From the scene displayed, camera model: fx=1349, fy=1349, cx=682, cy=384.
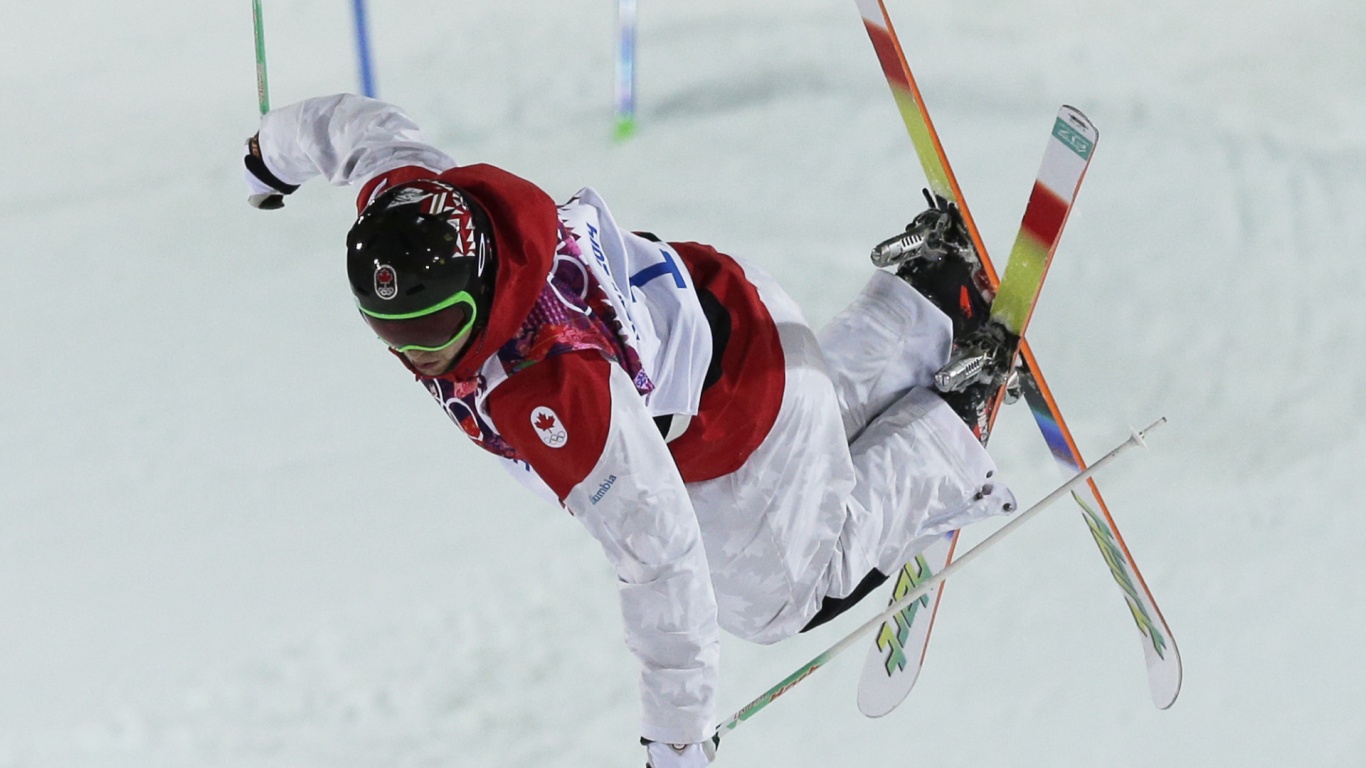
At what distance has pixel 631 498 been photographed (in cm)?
210

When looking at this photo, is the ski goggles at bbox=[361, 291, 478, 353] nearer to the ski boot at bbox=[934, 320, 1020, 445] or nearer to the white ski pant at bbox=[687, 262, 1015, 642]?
the white ski pant at bbox=[687, 262, 1015, 642]

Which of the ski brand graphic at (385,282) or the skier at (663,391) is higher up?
the ski brand graphic at (385,282)

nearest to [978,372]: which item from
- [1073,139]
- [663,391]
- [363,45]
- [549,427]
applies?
[1073,139]

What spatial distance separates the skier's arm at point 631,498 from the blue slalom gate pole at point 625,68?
2088 millimetres

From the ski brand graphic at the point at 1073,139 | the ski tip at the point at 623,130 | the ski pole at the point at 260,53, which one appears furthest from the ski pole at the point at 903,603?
the ski tip at the point at 623,130

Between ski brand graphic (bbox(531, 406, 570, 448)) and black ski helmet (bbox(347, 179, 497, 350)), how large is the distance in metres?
0.16

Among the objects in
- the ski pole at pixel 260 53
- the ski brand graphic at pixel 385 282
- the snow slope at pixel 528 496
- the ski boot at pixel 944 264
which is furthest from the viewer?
the snow slope at pixel 528 496

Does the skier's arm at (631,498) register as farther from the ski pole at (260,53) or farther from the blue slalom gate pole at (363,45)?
the blue slalom gate pole at (363,45)

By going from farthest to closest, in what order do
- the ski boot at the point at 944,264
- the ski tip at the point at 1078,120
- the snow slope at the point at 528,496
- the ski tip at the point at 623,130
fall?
the ski tip at the point at 623,130
the snow slope at the point at 528,496
the ski boot at the point at 944,264
the ski tip at the point at 1078,120

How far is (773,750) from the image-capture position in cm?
345

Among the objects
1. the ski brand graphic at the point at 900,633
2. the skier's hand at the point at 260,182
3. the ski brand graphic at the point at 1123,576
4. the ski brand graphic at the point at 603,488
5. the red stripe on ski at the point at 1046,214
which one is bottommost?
the ski brand graphic at the point at 900,633

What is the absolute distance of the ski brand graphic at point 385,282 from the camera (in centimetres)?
193

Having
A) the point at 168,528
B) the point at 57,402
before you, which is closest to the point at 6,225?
the point at 57,402

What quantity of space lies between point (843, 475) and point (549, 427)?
0.81 metres
